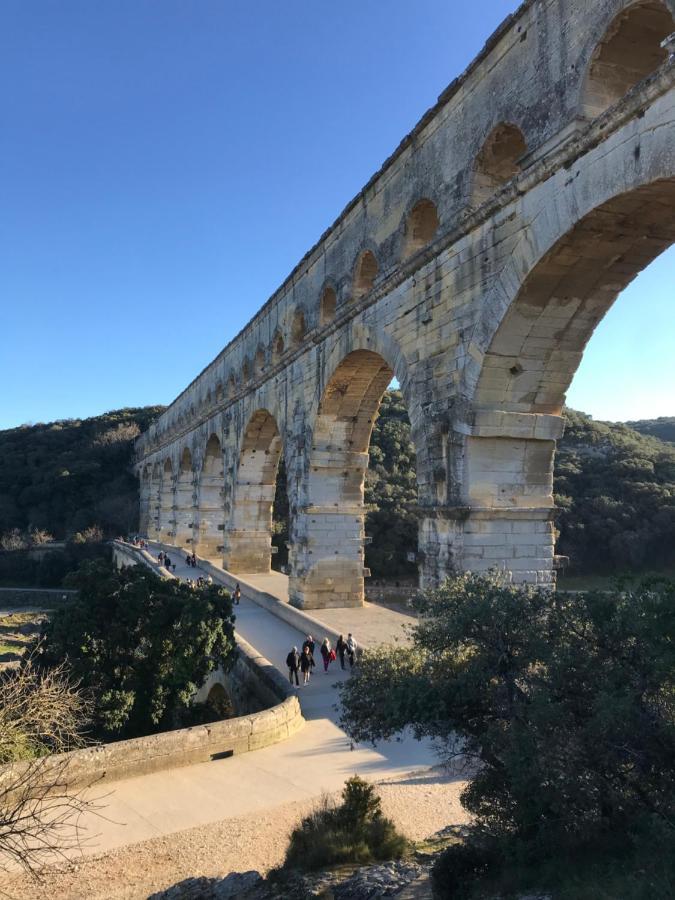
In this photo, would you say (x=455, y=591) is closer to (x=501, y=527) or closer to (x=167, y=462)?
(x=501, y=527)

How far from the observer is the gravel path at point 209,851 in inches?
200

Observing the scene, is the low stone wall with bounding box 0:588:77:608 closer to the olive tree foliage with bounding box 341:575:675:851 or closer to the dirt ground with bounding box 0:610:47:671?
the dirt ground with bounding box 0:610:47:671

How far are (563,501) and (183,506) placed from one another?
58.9 feet

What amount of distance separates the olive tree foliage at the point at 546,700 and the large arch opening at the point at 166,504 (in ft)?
91.3

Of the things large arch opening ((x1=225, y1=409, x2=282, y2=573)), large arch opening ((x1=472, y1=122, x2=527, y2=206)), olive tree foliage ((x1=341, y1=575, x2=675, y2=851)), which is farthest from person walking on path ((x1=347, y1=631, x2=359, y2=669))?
large arch opening ((x1=225, y1=409, x2=282, y2=573))

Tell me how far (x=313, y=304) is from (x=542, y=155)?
304 inches

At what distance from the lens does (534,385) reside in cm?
747

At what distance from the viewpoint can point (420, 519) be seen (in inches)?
327

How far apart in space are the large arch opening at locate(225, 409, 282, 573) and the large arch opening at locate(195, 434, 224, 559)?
4.35 metres

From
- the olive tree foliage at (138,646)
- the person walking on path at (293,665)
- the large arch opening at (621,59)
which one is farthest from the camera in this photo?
the person walking on path at (293,665)

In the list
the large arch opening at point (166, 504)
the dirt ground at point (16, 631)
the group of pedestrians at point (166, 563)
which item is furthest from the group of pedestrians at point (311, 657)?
the large arch opening at point (166, 504)

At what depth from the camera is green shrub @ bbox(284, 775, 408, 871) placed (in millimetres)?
5281

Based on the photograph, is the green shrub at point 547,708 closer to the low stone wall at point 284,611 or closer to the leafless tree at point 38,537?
the low stone wall at point 284,611

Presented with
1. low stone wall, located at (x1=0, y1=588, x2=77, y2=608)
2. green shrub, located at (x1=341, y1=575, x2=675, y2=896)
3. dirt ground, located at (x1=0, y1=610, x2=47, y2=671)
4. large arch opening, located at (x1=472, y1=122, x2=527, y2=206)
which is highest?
large arch opening, located at (x1=472, y1=122, x2=527, y2=206)
